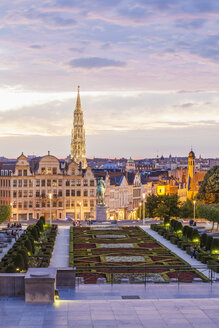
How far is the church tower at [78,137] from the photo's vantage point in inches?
7628

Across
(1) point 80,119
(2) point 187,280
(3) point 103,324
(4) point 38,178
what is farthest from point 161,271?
(1) point 80,119

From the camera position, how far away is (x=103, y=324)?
19484 millimetres

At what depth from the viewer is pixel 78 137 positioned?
194 metres

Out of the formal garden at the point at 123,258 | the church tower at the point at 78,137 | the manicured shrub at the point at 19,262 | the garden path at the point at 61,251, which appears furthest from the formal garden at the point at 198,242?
the church tower at the point at 78,137

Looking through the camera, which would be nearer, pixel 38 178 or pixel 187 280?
pixel 187 280

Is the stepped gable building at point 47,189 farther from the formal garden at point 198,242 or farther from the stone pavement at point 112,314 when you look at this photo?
the stone pavement at point 112,314

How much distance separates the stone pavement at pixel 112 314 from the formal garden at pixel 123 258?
6382 millimetres

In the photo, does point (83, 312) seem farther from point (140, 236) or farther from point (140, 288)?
point (140, 236)

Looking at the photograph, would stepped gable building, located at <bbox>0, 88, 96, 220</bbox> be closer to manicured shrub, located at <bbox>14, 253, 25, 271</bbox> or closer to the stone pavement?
manicured shrub, located at <bbox>14, 253, 25, 271</bbox>

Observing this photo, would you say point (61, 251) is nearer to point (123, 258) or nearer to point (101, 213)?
point (123, 258)

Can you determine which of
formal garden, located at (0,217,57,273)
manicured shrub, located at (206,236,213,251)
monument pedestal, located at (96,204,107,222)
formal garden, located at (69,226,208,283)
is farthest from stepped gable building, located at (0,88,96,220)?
manicured shrub, located at (206,236,213,251)

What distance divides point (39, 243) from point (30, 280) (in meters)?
27.9

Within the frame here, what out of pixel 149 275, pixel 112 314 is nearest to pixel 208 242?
pixel 149 275

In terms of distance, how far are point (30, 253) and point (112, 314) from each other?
22341 millimetres
